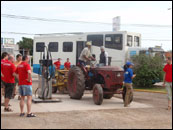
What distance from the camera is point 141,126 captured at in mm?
7457

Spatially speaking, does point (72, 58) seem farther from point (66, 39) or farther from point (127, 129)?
point (127, 129)

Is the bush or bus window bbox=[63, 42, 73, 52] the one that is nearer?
the bush

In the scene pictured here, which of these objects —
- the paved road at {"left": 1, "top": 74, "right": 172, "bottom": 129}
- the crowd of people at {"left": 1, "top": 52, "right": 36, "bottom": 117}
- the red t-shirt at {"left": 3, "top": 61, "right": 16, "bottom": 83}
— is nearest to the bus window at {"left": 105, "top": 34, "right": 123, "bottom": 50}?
the paved road at {"left": 1, "top": 74, "right": 172, "bottom": 129}

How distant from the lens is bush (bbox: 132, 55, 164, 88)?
17641 millimetres

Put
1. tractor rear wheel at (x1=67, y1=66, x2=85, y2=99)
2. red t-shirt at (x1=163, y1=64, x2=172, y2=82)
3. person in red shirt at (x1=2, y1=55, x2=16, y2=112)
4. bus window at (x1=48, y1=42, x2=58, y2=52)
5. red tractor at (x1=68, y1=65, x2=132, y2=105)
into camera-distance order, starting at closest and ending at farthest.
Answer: person in red shirt at (x1=2, y1=55, x2=16, y2=112), red t-shirt at (x1=163, y1=64, x2=172, y2=82), red tractor at (x1=68, y1=65, x2=132, y2=105), tractor rear wheel at (x1=67, y1=66, x2=85, y2=99), bus window at (x1=48, y1=42, x2=58, y2=52)

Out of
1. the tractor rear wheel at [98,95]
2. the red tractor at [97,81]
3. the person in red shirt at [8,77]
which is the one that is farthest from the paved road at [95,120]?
the red tractor at [97,81]

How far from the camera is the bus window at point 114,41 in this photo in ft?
66.8

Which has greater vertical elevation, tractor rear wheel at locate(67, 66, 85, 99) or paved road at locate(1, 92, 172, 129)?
tractor rear wheel at locate(67, 66, 85, 99)

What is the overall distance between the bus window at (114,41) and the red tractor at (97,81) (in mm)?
8356

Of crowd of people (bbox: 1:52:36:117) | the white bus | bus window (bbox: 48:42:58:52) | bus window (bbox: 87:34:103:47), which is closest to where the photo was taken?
crowd of people (bbox: 1:52:36:117)

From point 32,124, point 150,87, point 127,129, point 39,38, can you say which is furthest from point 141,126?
point 39,38

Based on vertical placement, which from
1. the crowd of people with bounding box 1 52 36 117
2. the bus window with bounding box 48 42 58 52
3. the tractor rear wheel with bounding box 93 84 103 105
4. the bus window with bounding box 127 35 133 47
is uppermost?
the bus window with bounding box 127 35 133 47

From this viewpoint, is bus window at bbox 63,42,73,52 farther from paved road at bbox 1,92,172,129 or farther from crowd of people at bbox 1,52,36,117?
paved road at bbox 1,92,172,129

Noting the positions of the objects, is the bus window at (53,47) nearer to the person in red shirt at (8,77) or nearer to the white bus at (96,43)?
the white bus at (96,43)
